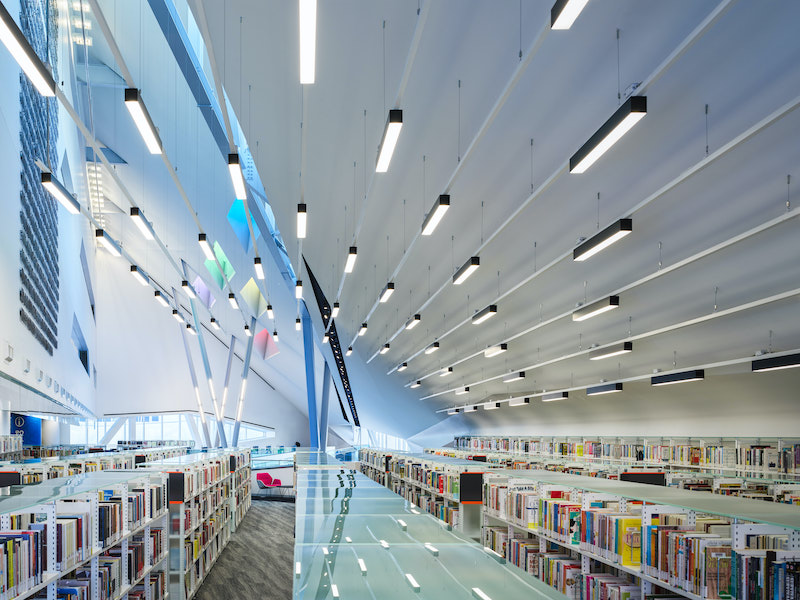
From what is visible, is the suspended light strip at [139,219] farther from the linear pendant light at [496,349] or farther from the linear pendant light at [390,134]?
the linear pendant light at [496,349]

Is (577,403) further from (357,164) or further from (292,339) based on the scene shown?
(292,339)

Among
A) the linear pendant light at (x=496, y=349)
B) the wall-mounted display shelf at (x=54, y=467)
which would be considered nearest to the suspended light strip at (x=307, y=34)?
the wall-mounted display shelf at (x=54, y=467)

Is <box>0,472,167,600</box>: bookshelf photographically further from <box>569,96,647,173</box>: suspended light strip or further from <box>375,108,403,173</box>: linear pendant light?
<box>569,96,647,173</box>: suspended light strip

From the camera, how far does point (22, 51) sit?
3.98 metres

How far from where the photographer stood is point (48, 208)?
12.6 meters

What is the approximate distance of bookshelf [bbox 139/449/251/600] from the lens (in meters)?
6.98

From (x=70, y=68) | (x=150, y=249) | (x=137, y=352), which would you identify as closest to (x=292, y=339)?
(x=150, y=249)

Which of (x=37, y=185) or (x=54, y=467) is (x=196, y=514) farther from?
(x=37, y=185)

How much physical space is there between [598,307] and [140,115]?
19.3 feet

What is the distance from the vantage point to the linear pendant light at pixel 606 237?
19.6 feet

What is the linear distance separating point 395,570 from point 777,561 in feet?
5.79

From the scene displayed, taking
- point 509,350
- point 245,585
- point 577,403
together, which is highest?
point 509,350

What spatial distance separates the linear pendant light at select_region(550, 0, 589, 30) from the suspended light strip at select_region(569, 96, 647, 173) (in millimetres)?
884

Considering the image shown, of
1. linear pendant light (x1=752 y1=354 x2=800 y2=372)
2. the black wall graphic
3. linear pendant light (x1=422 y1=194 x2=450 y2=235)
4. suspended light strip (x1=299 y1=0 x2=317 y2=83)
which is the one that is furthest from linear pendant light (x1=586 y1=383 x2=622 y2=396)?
the black wall graphic
